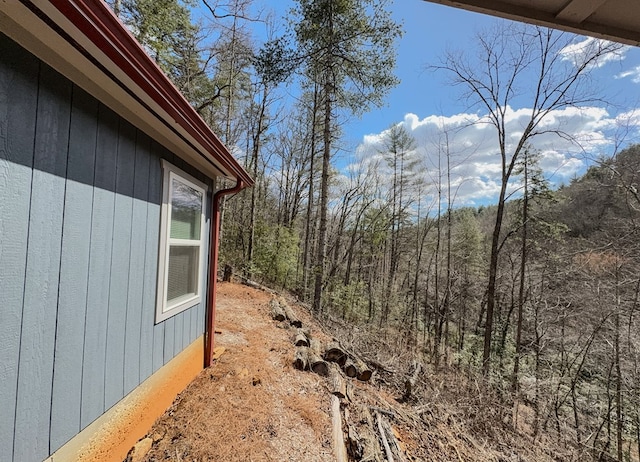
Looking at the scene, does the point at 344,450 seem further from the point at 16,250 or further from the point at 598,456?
the point at 598,456

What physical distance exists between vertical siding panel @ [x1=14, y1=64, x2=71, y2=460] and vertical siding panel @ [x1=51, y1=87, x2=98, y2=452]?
4 cm

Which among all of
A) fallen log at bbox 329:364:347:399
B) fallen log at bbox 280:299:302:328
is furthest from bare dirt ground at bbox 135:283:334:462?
fallen log at bbox 280:299:302:328

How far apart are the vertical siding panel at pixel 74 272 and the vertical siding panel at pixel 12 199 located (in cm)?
21

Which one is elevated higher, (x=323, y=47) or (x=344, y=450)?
(x=323, y=47)

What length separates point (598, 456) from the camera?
6457 mm

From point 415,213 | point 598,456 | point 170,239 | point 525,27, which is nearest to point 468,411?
point 598,456

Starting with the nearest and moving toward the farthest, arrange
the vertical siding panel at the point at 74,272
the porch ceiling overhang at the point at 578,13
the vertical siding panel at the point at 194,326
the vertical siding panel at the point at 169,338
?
the porch ceiling overhang at the point at 578,13
the vertical siding panel at the point at 74,272
the vertical siding panel at the point at 169,338
the vertical siding panel at the point at 194,326

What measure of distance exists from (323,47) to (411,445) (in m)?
8.03

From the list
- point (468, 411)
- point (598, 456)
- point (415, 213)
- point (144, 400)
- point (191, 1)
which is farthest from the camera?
point (415, 213)

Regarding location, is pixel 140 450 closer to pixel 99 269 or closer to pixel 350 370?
pixel 99 269

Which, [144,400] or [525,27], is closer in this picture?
[144,400]

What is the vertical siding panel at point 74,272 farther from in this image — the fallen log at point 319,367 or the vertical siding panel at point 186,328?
the fallen log at point 319,367

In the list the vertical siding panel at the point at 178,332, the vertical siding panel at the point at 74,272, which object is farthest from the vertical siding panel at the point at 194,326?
the vertical siding panel at the point at 74,272

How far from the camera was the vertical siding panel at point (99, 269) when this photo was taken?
63.8 inches
